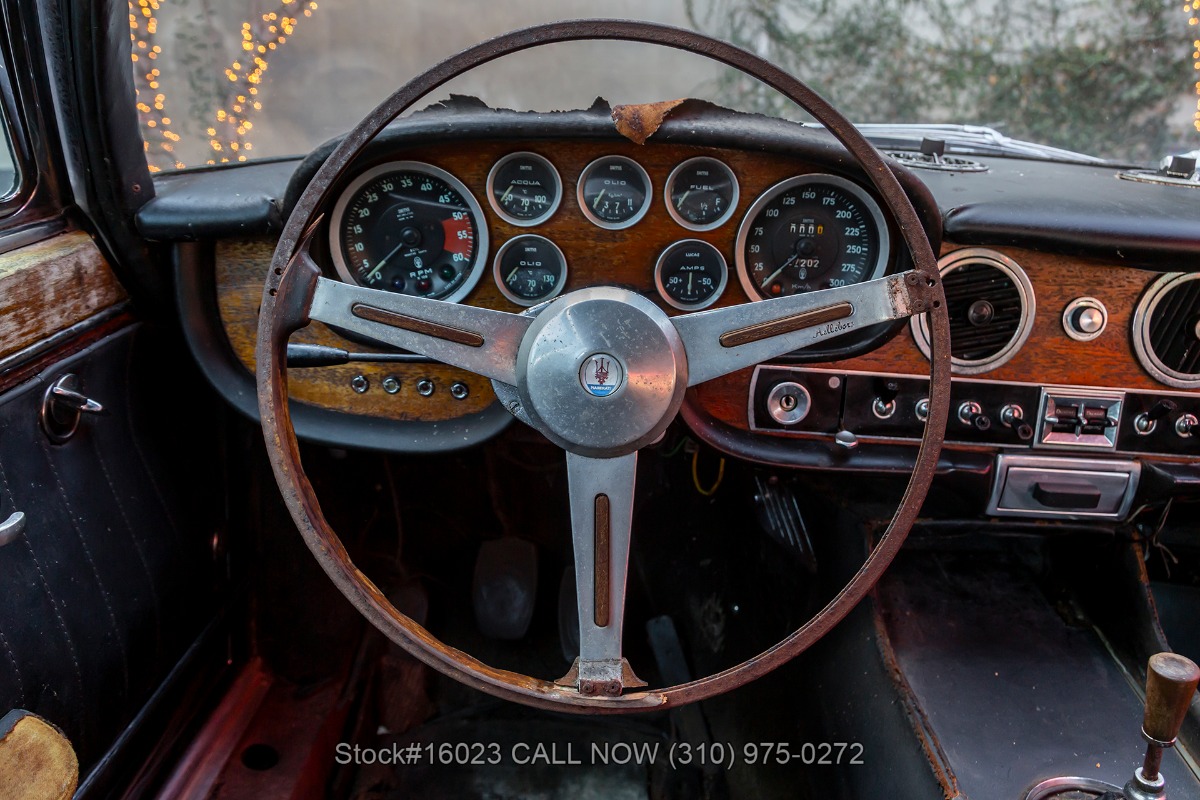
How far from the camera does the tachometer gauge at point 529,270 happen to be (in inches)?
68.6

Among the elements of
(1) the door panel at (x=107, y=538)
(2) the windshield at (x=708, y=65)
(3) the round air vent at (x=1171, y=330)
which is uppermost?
(2) the windshield at (x=708, y=65)

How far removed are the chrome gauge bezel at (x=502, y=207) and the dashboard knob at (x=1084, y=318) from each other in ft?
3.42

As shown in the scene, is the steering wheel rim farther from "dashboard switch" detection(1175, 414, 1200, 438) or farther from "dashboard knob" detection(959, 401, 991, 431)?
"dashboard switch" detection(1175, 414, 1200, 438)

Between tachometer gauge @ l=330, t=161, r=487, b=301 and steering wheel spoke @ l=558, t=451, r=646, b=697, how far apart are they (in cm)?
61

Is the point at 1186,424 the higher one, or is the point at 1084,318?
the point at 1084,318

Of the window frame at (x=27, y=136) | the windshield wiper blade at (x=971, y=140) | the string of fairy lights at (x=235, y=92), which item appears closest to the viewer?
the window frame at (x=27, y=136)

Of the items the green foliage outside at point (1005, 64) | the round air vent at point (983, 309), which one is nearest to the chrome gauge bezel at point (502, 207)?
the green foliage outside at point (1005, 64)

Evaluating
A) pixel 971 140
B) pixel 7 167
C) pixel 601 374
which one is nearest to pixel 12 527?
pixel 7 167

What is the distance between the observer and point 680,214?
1.71m

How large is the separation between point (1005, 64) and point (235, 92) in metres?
2.00

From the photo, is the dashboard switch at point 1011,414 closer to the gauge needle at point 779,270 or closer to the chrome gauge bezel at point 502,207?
the gauge needle at point 779,270

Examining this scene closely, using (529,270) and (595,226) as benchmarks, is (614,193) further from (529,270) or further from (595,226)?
(529,270)

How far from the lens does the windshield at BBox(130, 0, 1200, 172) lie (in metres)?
1.74

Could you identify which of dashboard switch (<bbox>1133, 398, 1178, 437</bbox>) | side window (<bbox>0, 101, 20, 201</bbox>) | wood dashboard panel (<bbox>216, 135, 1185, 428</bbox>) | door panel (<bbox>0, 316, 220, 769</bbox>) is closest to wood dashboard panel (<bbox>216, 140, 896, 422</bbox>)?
wood dashboard panel (<bbox>216, 135, 1185, 428</bbox>)
